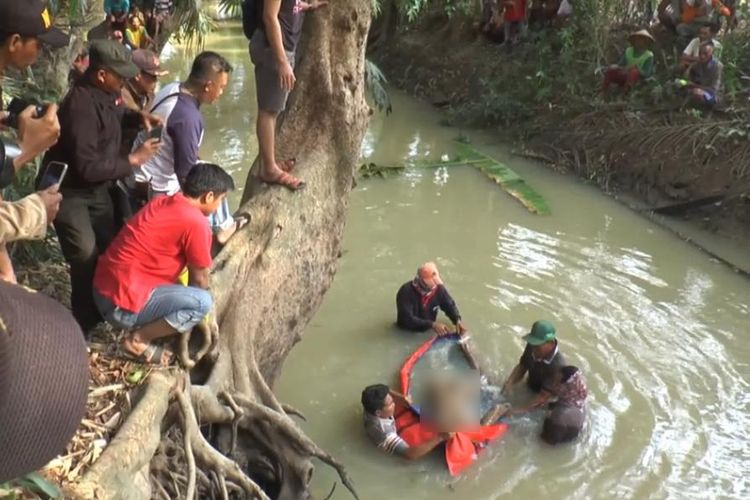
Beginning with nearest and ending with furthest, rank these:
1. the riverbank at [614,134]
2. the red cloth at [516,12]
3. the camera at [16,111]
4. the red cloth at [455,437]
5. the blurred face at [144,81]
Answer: the camera at [16,111] < the red cloth at [455,437] < the blurred face at [144,81] < the riverbank at [614,134] < the red cloth at [516,12]

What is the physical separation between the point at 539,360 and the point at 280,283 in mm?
1911

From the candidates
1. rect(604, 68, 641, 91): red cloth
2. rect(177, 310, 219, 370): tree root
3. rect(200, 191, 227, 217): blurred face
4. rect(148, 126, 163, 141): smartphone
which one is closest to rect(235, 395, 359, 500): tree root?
rect(177, 310, 219, 370): tree root

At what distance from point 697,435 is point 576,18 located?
330 inches

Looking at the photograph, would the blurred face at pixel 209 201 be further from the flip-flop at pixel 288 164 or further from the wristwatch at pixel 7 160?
the flip-flop at pixel 288 164

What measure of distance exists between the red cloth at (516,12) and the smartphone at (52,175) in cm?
1098

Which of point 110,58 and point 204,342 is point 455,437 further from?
point 110,58

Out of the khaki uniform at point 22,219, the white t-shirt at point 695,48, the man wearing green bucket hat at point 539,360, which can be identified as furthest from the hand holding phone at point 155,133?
the white t-shirt at point 695,48

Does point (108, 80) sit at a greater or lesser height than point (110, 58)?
lesser

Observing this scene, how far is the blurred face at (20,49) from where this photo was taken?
2.83m

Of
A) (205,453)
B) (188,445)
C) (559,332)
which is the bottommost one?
(559,332)

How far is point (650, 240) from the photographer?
8.59 metres

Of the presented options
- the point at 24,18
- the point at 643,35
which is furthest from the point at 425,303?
the point at 643,35

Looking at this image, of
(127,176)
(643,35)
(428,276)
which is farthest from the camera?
(643,35)

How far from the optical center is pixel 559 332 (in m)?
6.62
